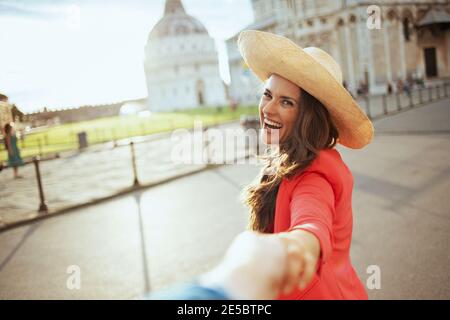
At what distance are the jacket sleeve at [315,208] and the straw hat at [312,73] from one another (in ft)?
1.08

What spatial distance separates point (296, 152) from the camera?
152 centimetres

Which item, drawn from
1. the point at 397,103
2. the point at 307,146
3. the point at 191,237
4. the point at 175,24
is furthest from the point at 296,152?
the point at 175,24

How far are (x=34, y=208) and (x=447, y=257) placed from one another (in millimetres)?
6781

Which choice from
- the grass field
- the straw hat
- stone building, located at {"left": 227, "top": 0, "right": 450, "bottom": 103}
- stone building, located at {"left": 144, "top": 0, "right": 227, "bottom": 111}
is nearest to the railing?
stone building, located at {"left": 227, "top": 0, "right": 450, "bottom": 103}

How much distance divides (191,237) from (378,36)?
36.8 m


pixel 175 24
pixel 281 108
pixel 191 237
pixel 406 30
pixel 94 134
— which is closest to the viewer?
pixel 281 108

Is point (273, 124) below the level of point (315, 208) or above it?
above

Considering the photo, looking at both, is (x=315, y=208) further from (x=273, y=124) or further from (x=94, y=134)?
(x=94, y=134)

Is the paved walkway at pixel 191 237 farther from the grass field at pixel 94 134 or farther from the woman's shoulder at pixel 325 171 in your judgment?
the grass field at pixel 94 134

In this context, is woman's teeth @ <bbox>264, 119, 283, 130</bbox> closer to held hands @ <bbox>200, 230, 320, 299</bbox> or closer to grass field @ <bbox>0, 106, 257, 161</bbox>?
held hands @ <bbox>200, 230, 320, 299</bbox>

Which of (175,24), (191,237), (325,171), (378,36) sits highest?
(175,24)

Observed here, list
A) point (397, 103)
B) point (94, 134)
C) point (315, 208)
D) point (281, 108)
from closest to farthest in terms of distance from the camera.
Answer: point (315, 208)
point (281, 108)
point (397, 103)
point (94, 134)

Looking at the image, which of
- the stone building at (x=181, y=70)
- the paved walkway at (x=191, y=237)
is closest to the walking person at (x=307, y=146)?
the paved walkway at (x=191, y=237)

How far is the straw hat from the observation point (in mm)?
1468
